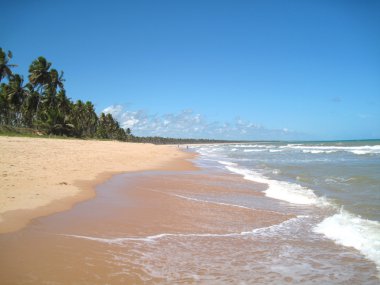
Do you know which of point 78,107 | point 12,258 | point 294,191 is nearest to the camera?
point 12,258

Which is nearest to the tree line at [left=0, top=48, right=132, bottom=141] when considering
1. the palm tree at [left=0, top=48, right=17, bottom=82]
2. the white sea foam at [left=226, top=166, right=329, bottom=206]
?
the palm tree at [left=0, top=48, right=17, bottom=82]

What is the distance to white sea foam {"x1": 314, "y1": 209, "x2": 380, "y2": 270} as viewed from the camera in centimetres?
540

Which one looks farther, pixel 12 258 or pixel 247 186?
pixel 247 186

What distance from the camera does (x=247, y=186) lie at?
12.9 metres

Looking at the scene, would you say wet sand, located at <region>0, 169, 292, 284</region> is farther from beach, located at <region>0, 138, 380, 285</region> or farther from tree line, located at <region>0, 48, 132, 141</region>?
tree line, located at <region>0, 48, 132, 141</region>

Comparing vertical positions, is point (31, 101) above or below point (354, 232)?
above

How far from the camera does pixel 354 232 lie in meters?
6.34

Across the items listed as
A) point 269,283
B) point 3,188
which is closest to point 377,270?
point 269,283

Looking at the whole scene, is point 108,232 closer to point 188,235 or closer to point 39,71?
point 188,235

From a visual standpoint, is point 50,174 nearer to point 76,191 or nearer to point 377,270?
point 76,191

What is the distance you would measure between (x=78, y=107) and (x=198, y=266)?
75.0 metres

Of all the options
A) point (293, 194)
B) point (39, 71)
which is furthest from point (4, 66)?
point (293, 194)

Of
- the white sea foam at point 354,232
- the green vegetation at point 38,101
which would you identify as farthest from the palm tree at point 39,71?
the white sea foam at point 354,232

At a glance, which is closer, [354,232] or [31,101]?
[354,232]
